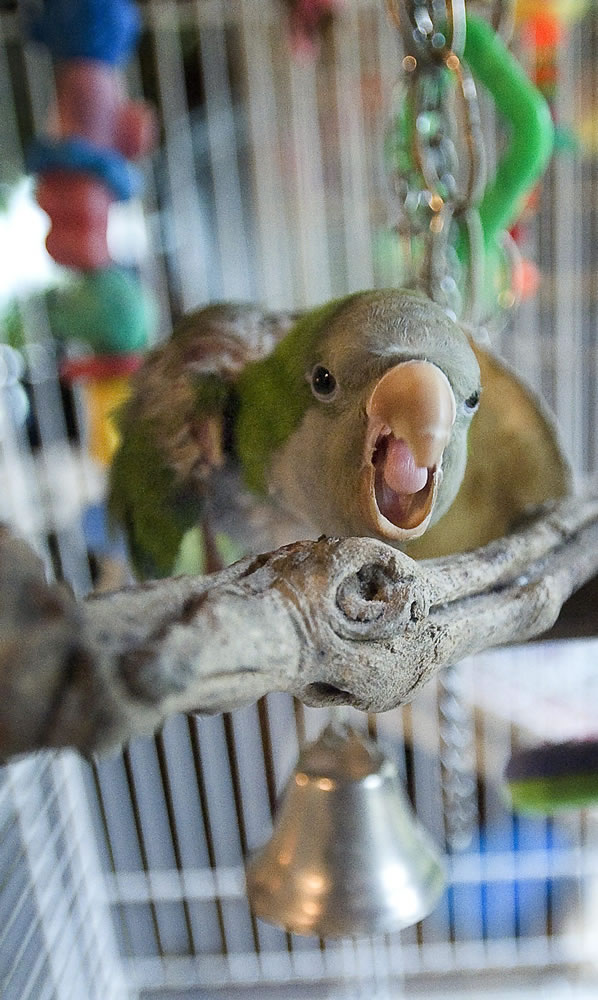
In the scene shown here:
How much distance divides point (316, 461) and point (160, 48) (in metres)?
1.05

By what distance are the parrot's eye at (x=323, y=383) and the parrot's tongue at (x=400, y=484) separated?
0.12 feet

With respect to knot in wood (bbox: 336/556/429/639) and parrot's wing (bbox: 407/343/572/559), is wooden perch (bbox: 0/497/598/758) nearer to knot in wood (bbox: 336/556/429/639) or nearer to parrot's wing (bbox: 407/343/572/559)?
knot in wood (bbox: 336/556/429/639)

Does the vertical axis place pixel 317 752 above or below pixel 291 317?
below

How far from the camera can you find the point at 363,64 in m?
1.20

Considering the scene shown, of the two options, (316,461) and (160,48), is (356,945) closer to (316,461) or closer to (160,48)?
(316,461)

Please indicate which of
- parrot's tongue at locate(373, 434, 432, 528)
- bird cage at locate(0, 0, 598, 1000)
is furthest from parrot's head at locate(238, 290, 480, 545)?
bird cage at locate(0, 0, 598, 1000)

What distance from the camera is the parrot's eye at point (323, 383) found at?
0.27 m

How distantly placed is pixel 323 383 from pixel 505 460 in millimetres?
130

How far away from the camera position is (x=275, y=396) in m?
0.32

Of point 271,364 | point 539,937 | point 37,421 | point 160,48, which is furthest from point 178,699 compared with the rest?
point 160,48

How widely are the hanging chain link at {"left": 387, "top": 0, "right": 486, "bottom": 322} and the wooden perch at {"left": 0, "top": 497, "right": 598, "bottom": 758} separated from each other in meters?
0.18

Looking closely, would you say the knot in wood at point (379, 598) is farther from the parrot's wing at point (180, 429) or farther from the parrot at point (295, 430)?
the parrot's wing at point (180, 429)

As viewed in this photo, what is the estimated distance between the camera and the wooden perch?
13 centimetres

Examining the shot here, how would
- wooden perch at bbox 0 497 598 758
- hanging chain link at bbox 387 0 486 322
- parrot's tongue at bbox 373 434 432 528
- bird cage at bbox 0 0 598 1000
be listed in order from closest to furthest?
wooden perch at bbox 0 497 598 758, parrot's tongue at bbox 373 434 432 528, hanging chain link at bbox 387 0 486 322, bird cage at bbox 0 0 598 1000
